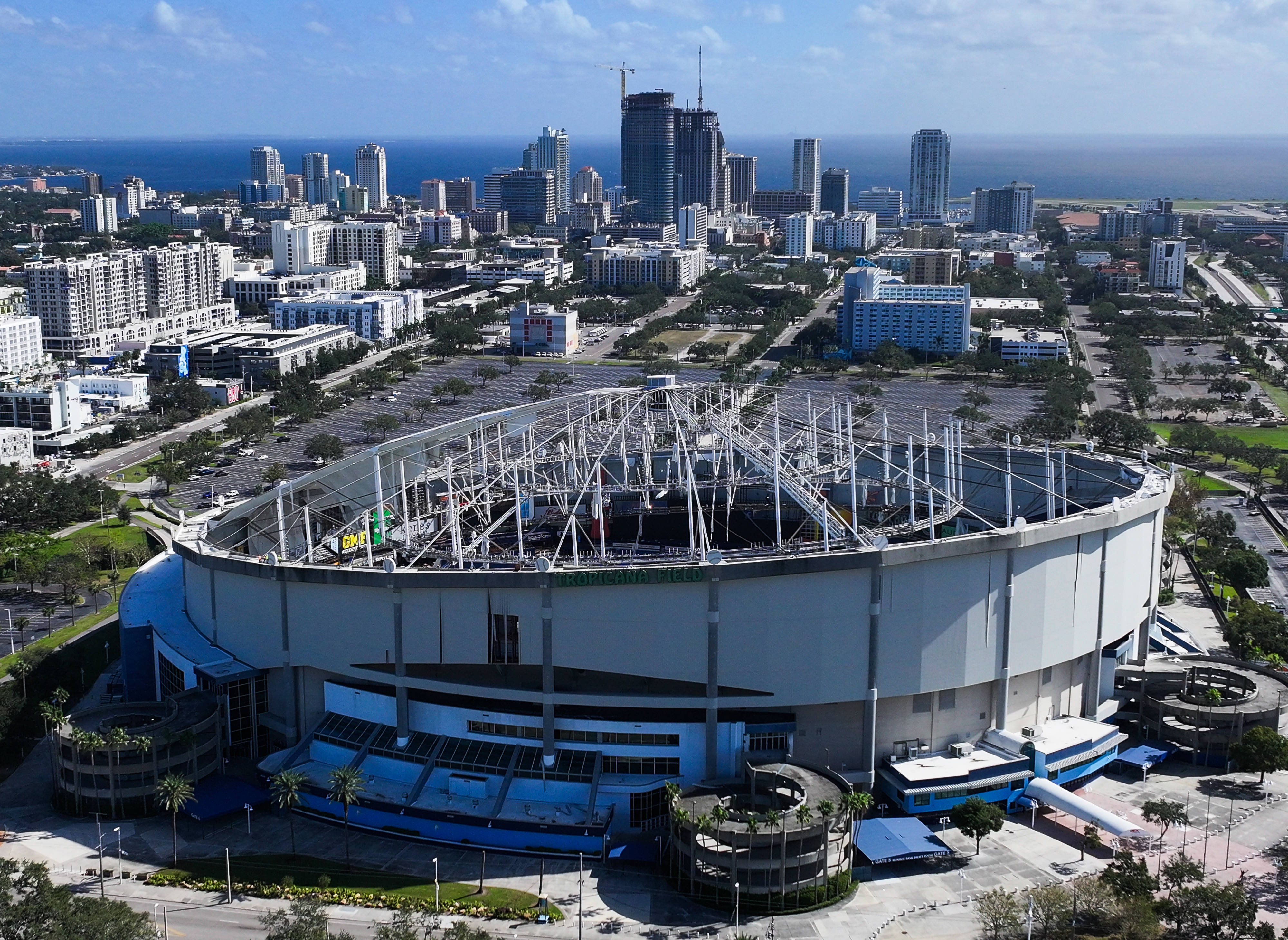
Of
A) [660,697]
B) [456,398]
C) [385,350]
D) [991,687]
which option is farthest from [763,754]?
[385,350]

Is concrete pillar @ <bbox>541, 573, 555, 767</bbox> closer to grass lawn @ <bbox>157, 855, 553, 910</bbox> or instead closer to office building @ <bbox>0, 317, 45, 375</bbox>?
grass lawn @ <bbox>157, 855, 553, 910</bbox>

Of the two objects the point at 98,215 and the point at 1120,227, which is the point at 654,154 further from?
the point at 98,215

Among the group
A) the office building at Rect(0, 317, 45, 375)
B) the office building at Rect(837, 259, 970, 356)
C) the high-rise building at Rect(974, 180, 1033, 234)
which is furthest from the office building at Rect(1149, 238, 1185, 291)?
the office building at Rect(0, 317, 45, 375)

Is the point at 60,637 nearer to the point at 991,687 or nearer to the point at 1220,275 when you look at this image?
the point at 991,687

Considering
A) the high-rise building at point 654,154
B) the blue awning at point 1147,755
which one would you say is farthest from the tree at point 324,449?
the high-rise building at point 654,154

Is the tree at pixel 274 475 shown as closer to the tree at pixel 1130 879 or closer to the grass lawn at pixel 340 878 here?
the grass lawn at pixel 340 878
